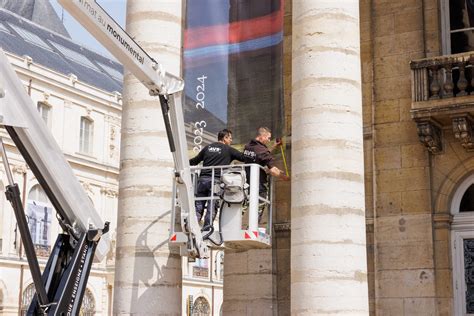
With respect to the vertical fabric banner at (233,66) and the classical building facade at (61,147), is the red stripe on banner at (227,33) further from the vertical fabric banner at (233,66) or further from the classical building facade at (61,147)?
the classical building facade at (61,147)

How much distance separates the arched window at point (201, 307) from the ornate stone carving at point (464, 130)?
53.2 meters

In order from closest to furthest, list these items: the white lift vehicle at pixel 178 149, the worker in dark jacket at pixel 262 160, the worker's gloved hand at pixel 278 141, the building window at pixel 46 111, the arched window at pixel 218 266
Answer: the white lift vehicle at pixel 178 149 → the worker in dark jacket at pixel 262 160 → the worker's gloved hand at pixel 278 141 → the building window at pixel 46 111 → the arched window at pixel 218 266

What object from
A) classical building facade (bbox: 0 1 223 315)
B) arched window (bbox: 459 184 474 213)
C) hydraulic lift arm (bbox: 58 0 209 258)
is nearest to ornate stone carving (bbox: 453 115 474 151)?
arched window (bbox: 459 184 474 213)

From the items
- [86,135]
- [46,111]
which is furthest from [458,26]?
[86,135]

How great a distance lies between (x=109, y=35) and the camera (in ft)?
34.1

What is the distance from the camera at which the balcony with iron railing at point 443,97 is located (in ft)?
51.4

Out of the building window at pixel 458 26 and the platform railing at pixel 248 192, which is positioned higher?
the building window at pixel 458 26

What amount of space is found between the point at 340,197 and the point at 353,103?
1452 millimetres

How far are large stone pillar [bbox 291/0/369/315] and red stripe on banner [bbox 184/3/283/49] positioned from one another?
7.40ft

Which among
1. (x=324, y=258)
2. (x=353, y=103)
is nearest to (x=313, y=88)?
(x=353, y=103)

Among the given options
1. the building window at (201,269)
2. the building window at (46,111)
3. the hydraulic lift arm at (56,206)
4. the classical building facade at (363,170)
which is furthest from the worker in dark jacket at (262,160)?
the building window at (201,269)

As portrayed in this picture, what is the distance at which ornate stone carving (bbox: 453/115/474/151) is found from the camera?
51.6ft

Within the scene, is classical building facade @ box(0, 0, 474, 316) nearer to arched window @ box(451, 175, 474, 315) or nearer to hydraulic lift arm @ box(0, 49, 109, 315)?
arched window @ box(451, 175, 474, 315)

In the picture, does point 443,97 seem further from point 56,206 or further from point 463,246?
point 56,206
